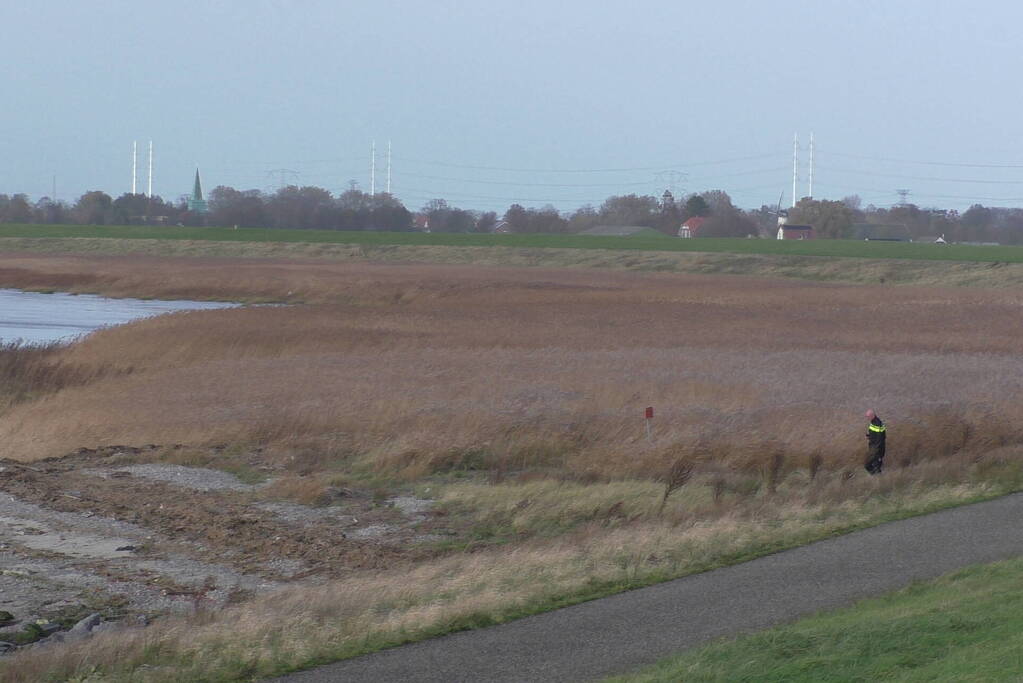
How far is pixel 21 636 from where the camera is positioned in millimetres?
9852

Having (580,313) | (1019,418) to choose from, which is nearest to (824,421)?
(1019,418)

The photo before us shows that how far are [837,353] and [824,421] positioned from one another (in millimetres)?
11848

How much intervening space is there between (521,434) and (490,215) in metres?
152

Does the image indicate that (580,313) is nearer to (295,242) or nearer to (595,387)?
(595,387)

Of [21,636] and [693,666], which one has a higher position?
[693,666]

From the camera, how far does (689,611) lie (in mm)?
9414

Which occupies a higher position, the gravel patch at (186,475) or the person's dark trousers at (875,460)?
the person's dark trousers at (875,460)

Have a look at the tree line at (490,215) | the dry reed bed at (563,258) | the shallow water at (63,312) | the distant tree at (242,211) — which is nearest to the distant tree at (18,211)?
the tree line at (490,215)

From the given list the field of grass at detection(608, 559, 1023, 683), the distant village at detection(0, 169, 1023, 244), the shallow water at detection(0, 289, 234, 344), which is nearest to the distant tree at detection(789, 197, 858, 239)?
the distant village at detection(0, 169, 1023, 244)

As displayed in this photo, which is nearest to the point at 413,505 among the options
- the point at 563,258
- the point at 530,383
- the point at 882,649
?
the point at 530,383

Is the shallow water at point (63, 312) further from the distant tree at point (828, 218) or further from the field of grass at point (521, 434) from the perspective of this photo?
the distant tree at point (828, 218)

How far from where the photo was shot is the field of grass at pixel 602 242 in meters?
88.9

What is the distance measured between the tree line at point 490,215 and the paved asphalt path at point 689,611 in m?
139

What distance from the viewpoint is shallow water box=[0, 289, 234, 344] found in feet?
131
